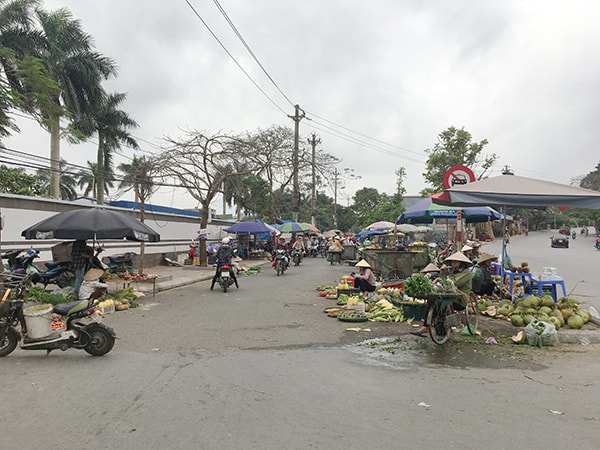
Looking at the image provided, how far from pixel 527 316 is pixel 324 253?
27541 millimetres

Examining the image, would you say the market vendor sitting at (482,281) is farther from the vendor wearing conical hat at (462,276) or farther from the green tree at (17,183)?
the green tree at (17,183)

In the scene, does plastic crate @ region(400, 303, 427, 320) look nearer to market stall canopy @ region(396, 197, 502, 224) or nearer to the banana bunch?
the banana bunch

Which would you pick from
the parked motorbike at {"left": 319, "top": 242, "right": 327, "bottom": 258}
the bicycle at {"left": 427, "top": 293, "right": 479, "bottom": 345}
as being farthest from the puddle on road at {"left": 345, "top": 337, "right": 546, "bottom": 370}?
the parked motorbike at {"left": 319, "top": 242, "right": 327, "bottom": 258}

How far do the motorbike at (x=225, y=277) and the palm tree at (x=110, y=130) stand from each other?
23.4m

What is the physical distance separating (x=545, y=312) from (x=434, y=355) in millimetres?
2763

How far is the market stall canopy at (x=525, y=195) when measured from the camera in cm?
799

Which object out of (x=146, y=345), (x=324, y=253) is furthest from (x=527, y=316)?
(x=324, y=253)

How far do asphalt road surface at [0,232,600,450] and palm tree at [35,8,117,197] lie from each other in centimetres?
2098

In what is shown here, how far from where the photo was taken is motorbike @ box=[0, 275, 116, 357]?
6.10 meters

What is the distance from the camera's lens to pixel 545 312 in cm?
793

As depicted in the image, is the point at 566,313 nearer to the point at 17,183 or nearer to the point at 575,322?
the point at 575,322

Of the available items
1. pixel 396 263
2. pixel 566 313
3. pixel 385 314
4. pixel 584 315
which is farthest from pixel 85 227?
pixel 584 315

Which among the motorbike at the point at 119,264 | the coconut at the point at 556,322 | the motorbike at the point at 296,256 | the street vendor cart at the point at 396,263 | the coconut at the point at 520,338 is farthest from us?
the motorbike at the point at 296,256

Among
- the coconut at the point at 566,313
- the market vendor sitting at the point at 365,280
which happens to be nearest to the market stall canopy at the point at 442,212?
the market vendor sitting at the point at 365,280
